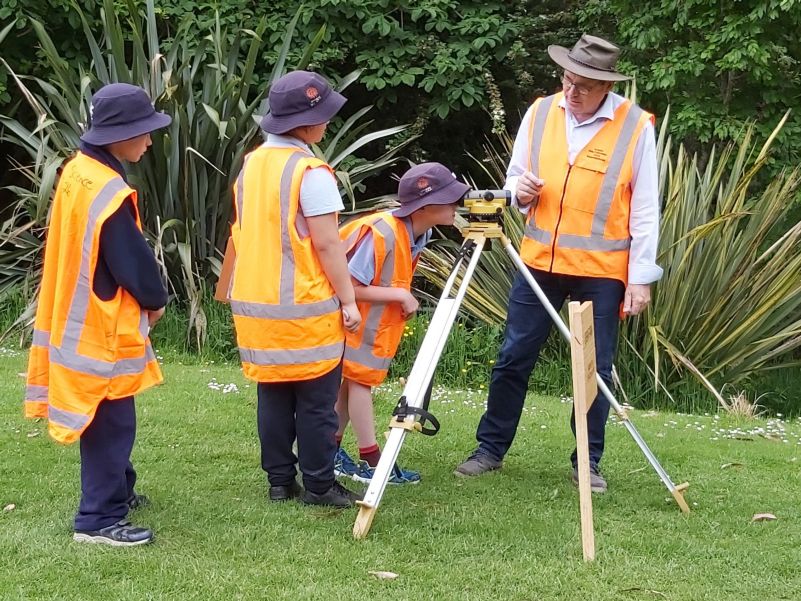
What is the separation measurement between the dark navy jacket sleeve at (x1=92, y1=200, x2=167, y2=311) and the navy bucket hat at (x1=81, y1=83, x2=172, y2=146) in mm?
252

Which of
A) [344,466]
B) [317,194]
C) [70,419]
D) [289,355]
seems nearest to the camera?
[70,419]

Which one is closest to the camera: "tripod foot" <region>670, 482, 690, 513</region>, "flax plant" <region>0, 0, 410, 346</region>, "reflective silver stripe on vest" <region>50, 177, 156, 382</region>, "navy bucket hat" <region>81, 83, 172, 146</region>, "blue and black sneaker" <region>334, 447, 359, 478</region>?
"reflective silver stripe on vest" <region>50, 177, 156, 382</region>

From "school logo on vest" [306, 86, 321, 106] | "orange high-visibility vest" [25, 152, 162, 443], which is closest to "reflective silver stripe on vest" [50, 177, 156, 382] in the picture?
"orange high-visibility vest" [25, 152, 162, 443]

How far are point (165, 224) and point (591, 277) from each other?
4357 millimetres

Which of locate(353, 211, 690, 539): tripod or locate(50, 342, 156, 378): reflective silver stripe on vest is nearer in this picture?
locate(50, 342, 156, 378): reflective silver stripe on vest

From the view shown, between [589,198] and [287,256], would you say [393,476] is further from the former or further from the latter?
[589,198]

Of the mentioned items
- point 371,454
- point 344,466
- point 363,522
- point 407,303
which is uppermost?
point 407,303

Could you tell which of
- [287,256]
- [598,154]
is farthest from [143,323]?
[598,154]

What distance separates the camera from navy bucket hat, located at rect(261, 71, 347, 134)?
3939mm

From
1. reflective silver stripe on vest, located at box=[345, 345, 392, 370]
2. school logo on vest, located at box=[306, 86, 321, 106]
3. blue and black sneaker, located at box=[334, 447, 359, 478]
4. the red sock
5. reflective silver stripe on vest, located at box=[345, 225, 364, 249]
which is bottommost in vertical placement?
blue and black sneaker, located at box=[334, 447, 359, 478]

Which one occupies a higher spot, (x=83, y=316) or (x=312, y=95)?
(x=312, y=95)

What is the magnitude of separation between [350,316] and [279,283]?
1.02ft

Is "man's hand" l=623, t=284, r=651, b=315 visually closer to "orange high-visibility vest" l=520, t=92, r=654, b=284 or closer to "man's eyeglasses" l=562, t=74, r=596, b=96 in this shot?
"orange high-visibility vest" l=520, t=92, r=654, b=284

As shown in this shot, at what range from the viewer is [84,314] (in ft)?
11.8
